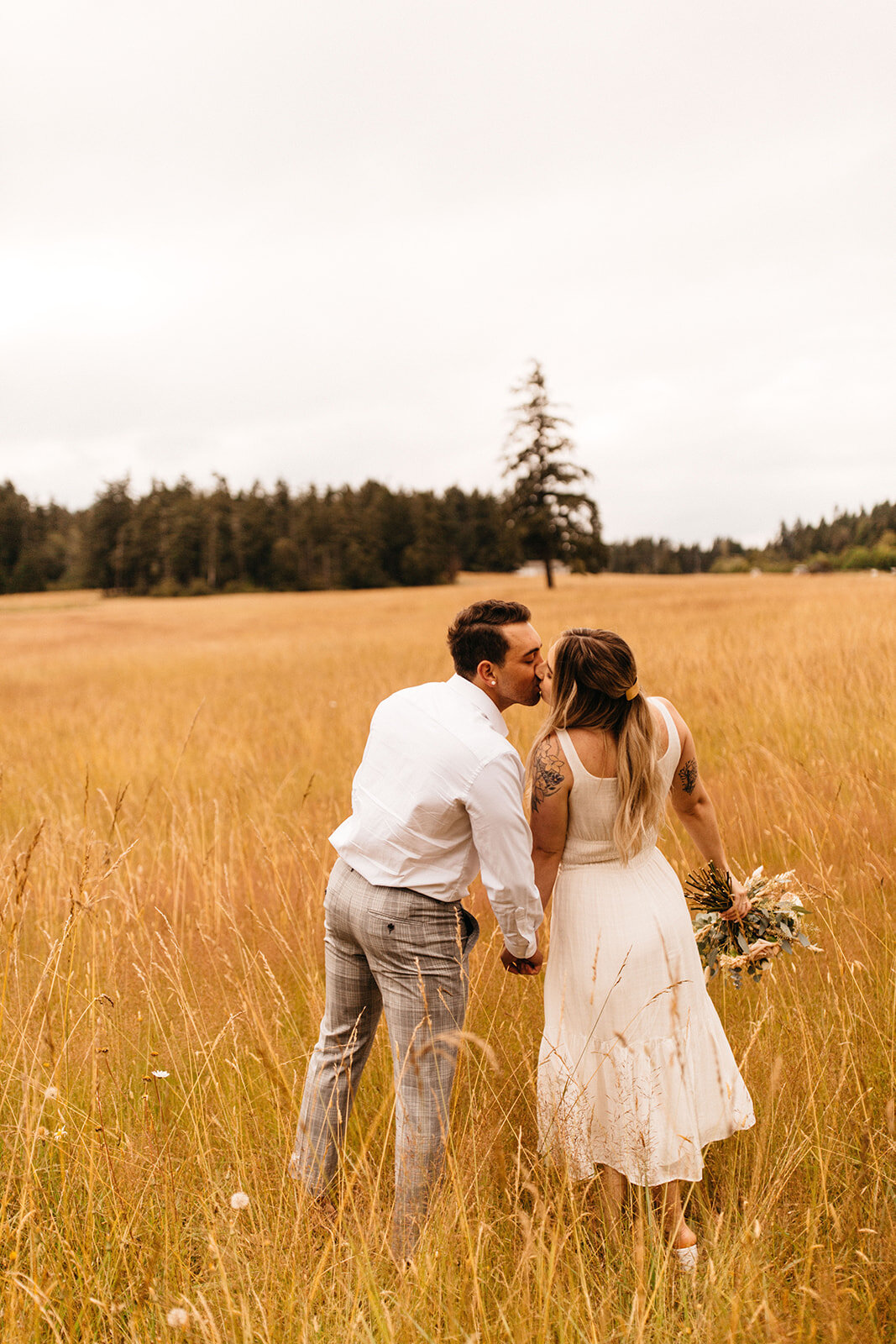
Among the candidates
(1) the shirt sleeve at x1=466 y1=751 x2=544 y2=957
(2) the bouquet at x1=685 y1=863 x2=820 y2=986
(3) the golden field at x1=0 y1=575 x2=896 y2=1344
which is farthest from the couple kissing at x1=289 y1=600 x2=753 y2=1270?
(2) the bouquet at x1=685 y1=863 x2=820 y2=986

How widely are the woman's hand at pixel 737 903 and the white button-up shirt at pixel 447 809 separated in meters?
0.83

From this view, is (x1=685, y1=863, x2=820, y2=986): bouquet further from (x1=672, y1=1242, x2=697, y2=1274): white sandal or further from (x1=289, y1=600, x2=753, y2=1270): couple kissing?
(x1=672, y1=1242, x2=697, y2=1274): white sandal

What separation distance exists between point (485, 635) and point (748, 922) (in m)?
1.44

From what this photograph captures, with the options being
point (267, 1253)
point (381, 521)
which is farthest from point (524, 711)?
point (381, 521)

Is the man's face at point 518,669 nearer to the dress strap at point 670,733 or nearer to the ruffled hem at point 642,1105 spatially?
the dress strap at point 670,733

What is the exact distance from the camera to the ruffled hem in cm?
223

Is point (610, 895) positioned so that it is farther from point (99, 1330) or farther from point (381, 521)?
point (381, 521)

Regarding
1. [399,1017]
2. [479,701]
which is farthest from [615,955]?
[479,701]

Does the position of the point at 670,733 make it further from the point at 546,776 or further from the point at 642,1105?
the point at 642,1105

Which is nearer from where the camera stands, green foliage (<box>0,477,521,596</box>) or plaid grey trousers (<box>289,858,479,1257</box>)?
plaid grey trousers (<box>289,858,479,1257</box>)

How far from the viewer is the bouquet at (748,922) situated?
8.79 ft

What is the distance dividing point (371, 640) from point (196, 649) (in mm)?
5228

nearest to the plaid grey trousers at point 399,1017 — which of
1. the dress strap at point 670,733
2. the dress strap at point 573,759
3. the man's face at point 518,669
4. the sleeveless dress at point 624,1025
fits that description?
the sleeveless dress at point 624,1025

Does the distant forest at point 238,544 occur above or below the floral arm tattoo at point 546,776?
above
